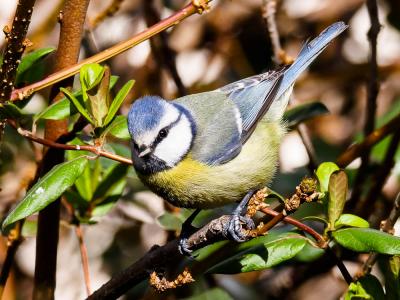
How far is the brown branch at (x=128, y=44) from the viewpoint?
1589 mm

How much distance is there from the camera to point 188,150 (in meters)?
2.15

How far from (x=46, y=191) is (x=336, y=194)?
0.64 meters

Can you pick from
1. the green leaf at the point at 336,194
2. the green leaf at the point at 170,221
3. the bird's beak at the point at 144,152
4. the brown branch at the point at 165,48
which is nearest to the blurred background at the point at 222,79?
the brown branch at the point at 165,48

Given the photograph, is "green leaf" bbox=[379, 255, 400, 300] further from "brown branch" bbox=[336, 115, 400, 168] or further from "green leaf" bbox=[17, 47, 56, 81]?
"green leaf" bbox=[17, 47, 56, 81]

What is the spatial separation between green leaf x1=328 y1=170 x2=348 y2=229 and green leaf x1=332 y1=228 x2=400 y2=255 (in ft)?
0.12

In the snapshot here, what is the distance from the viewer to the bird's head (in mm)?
1946

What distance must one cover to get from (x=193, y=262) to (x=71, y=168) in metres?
0.80

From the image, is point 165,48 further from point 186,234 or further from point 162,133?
point 186,234

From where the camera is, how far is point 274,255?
1.61 m

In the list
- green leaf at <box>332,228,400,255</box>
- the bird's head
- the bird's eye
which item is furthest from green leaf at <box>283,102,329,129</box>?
green leaf at <box>332,228,400,255</box>

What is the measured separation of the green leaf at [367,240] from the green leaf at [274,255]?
3.9 inches

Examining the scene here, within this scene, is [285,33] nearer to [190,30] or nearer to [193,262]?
[190,30]

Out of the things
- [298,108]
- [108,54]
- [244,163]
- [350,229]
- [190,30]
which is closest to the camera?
[350,229]

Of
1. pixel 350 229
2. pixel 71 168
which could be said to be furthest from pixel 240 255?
pixel 71 168
